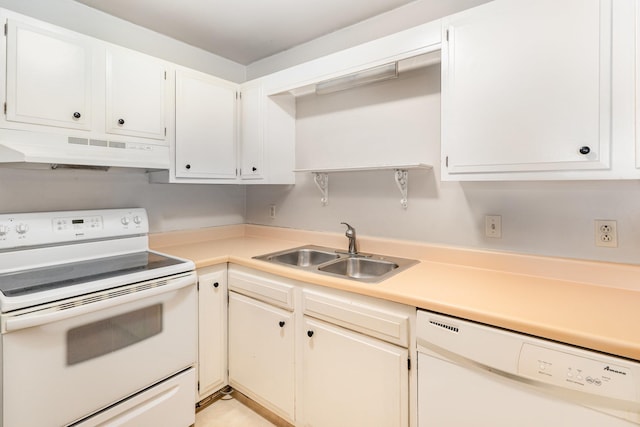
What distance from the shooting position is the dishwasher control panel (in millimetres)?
830

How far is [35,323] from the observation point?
116cm

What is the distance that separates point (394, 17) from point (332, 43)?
1.53 feet

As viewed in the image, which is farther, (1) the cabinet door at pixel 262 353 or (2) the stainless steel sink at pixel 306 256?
(2) the stainless steel sink at pixel 306 256

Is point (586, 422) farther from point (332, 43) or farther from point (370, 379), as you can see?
point (332, 43)

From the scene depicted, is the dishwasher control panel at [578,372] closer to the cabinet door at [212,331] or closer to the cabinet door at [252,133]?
the cabinet door at [212,331]

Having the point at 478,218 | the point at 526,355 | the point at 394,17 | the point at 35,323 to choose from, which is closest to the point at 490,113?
the point at 478,218

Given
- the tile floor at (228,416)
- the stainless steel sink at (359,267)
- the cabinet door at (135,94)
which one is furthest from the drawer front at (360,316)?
the cabinet door at (135,94)

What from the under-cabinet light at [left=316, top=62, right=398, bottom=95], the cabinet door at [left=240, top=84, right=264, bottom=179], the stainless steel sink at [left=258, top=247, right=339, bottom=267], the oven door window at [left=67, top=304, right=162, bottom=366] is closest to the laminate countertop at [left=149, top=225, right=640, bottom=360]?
the stainless steel sink at [left=258, top=247, right=339, bottom=267]

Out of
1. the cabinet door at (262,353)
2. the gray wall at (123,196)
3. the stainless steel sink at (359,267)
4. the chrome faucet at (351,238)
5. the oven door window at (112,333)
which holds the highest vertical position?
the gray wall at (123,196)

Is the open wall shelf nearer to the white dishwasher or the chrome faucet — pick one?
the chrome faucet

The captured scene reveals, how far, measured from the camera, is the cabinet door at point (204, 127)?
80.0 inches

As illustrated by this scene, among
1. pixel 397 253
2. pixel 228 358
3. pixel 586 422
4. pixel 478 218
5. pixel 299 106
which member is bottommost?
pixel 228 358

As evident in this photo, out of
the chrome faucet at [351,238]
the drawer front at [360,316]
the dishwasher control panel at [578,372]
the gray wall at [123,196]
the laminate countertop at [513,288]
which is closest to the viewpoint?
the dishwasher control panel at [578,372]

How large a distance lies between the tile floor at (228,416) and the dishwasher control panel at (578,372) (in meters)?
1.42
